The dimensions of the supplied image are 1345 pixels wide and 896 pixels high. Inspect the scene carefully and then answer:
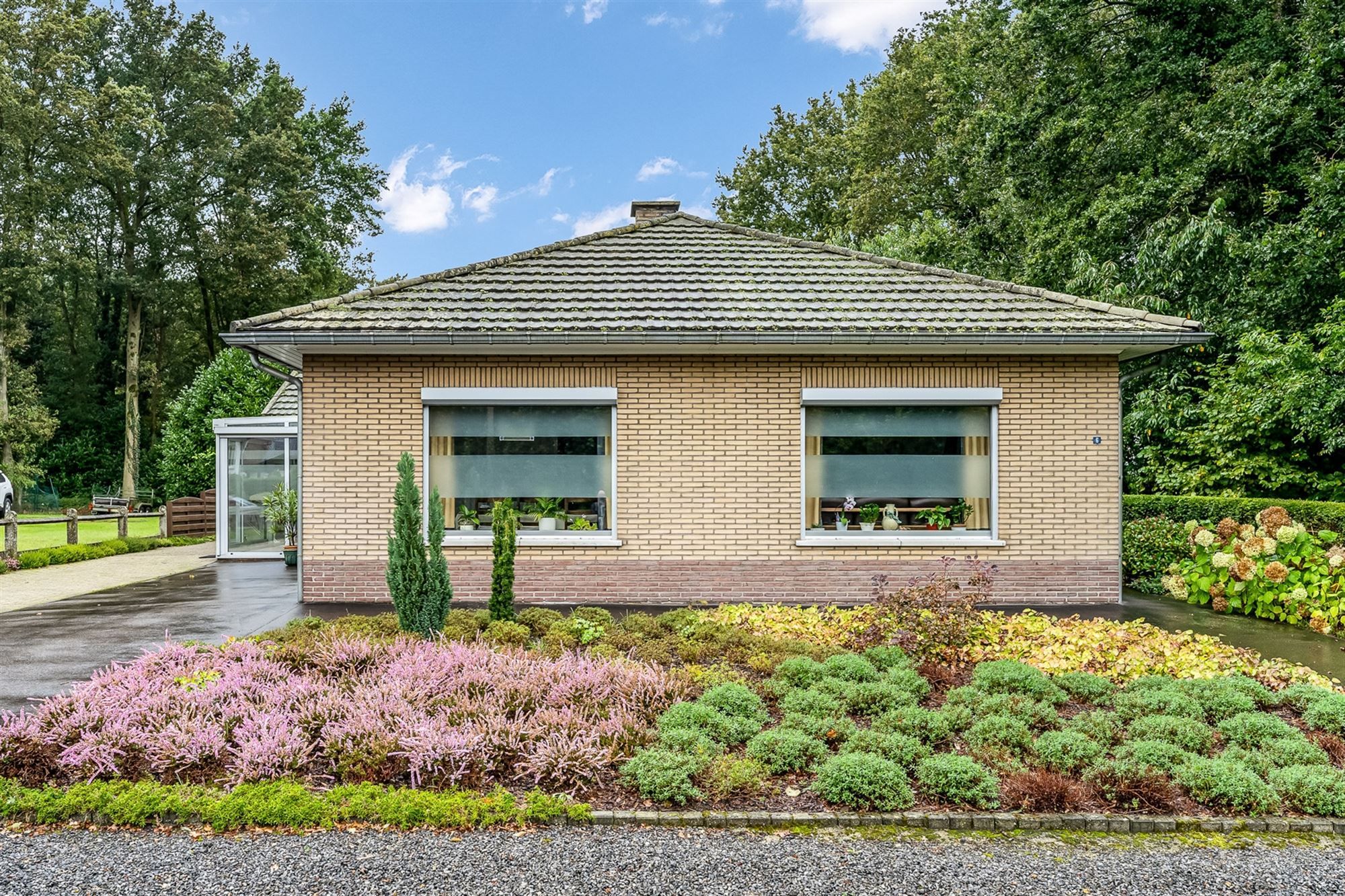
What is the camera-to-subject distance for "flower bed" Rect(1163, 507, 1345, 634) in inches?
331

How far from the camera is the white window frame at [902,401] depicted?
9289 millimetres

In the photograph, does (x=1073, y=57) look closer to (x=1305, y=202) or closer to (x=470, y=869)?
(x=1305, y=202)

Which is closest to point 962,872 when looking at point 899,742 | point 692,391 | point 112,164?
point 899,742

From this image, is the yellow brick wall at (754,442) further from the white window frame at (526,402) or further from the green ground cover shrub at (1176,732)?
the green ground cover shrub at (1176,732)

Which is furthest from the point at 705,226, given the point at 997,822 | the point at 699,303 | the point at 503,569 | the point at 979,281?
the point at 997,822

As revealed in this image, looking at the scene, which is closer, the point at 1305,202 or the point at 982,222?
the point at 1305,202

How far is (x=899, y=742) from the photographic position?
458cm

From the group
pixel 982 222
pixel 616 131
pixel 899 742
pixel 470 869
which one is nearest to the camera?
pixel 470 869

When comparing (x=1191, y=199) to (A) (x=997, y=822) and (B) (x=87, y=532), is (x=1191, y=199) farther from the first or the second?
(B) (x=87, y=532)

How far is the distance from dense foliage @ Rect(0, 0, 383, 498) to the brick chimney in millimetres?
22835

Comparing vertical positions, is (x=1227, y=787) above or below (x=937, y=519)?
below

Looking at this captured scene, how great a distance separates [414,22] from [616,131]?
6.14 metres

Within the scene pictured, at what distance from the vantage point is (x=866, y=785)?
4133 millimetres

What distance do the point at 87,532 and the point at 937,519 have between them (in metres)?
24.8
